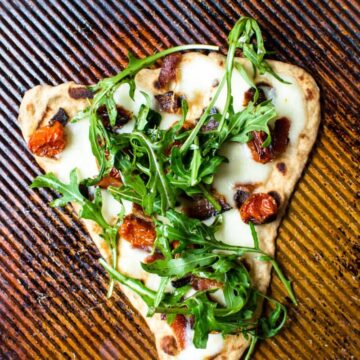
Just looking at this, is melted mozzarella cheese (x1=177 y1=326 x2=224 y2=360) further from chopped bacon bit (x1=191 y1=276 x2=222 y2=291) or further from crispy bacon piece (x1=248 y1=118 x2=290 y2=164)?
crispy bacon piece (x1=248 y1=118 x2=290 y2=164)

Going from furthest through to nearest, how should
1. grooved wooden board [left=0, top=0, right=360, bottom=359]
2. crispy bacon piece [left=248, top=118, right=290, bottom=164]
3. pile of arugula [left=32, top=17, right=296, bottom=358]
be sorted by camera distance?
1. grooved wooden board [left=0, top=0, right=360, bottom=359]
2. crispy bacon piece [left=248, top=118, right=290, bottom=164]
3. pile of arugula [left=32, top=17, right=296, bottom=358]

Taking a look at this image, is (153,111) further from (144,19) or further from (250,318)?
(250,318)

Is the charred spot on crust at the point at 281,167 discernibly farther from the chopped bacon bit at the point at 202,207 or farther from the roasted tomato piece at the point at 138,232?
the roasted tomato piece at the point at 138,232

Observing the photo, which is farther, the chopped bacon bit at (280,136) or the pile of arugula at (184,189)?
the chopped bacon bit at (280,136)

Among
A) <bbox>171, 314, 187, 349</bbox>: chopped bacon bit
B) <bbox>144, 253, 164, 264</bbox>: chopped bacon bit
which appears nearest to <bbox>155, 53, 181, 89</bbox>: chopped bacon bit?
<bbox>144, 253, 164, 264</bbox>: chopped bacon bit

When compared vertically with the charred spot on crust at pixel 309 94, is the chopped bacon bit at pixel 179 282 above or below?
below

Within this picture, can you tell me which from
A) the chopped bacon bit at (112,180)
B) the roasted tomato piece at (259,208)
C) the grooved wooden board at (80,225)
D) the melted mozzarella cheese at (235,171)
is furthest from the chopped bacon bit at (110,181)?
the roasted tomato piece at (259,208)

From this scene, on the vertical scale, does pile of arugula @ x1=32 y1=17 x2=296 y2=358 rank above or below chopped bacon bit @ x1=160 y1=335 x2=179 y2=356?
above
